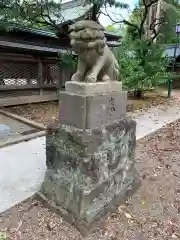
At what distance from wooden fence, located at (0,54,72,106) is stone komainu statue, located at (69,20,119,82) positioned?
214 inches

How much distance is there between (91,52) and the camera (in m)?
2.24

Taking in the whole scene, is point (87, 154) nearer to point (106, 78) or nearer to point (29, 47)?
point (106, 78)

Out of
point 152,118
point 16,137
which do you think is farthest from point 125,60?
point 16,137

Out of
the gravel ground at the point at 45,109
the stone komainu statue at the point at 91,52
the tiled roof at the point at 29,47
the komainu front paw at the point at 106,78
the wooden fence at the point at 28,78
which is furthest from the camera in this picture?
the wooden fence at the point at 28,78

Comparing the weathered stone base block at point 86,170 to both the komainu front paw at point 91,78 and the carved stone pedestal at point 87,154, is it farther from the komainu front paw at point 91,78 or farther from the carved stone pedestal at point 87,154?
the komainu front paw at point 91,78

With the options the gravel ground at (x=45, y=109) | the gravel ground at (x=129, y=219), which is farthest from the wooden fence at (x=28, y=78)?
the gravel ground at (x=129, y=219)

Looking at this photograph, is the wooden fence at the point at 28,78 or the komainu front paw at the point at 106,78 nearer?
the komainu front paw at the point at 106,78

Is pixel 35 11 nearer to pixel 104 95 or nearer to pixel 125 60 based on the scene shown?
pixel 125 60

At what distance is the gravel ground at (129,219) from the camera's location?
2.18 m

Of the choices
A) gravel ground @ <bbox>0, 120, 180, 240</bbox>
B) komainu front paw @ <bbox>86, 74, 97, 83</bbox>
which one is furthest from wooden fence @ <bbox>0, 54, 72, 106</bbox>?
komainu front paw @ <bbox>86, 74, 97, 83</bbox>

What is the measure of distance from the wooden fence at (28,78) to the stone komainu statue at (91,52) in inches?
214

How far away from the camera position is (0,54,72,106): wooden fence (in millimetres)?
7258

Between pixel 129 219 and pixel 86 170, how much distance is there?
0.74 metres

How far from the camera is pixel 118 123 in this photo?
255 cm
